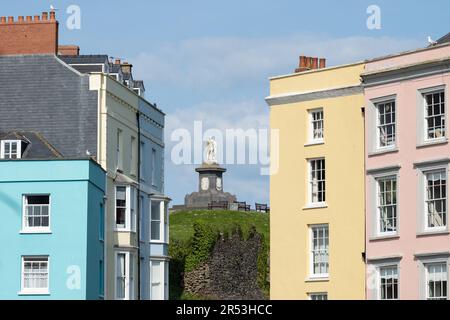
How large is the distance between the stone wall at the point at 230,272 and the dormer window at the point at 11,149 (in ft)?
100.0

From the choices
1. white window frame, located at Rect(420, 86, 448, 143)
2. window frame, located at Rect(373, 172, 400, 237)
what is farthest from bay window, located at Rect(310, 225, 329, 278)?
white window frame, located at Rect(420, 86, 448, 143)

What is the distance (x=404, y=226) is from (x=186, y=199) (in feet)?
229

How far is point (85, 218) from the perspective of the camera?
5538 cm

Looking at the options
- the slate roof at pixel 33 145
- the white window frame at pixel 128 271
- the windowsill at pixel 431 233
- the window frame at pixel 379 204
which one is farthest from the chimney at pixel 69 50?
the windowsill at pixel 431 233

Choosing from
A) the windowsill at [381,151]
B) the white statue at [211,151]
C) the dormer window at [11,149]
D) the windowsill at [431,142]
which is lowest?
the windowsill at [381,151]

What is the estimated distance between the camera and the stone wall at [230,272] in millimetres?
88250

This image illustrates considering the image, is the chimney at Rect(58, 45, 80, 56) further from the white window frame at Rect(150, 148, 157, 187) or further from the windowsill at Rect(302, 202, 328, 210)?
the windowsill at Rect(302, 202, 328, 210)

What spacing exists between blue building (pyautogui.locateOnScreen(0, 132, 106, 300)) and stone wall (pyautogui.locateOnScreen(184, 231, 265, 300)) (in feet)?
102

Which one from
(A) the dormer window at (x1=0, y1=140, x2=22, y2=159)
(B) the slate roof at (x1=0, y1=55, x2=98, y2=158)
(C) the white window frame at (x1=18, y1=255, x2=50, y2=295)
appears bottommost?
(C) the white window frame at (x1=18, y1=255, x2=50, y2=295)

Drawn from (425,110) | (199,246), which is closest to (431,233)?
(425,110)

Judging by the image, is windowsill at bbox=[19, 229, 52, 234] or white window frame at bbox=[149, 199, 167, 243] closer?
windowsill at bbox=[19, 229, 52, 234]

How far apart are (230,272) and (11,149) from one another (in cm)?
3609

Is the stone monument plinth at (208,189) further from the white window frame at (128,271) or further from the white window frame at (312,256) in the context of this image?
the white window frame at (312,256)

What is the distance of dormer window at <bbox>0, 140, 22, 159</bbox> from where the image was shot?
191ft
